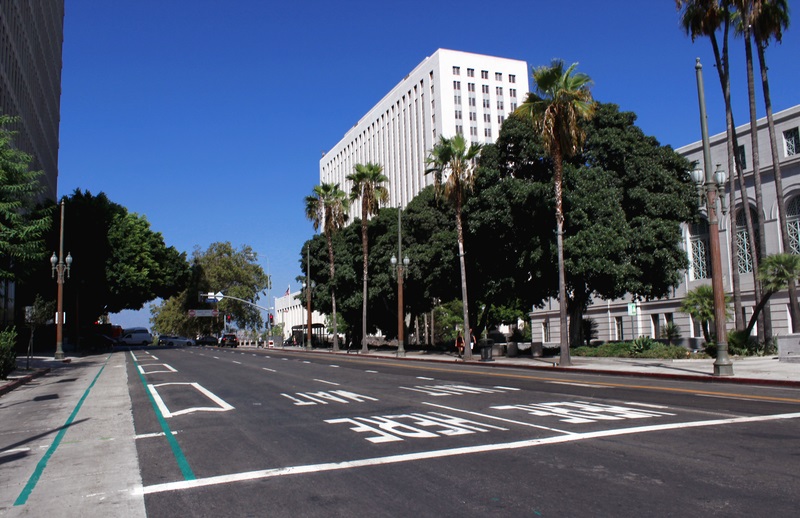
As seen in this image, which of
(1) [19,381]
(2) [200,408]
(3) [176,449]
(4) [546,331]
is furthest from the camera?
(4) [546,331]

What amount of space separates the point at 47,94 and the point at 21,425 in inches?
2392

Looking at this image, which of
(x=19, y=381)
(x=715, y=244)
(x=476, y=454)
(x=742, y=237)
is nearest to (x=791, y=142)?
(x=742, y=237)

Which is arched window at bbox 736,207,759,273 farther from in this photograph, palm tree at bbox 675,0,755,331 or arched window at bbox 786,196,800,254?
palm tree at bbox 675,0,755,331

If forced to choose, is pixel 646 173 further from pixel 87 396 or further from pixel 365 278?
pixel 87 396

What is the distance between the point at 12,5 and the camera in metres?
43.9

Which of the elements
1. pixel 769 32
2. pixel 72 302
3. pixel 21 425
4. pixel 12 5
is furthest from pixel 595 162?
pixel 72 302

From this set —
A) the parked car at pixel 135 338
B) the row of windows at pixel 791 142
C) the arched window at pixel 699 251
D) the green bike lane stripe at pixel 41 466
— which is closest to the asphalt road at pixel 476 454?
the green bike lane stripe at pixel 41 466

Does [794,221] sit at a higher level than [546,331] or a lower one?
higher

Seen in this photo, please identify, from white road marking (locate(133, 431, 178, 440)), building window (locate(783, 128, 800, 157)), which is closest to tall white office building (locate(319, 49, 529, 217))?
building window (locate(783, 128, 800, 157))

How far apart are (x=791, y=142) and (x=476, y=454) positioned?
127 ft

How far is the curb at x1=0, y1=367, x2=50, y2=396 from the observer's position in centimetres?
1878

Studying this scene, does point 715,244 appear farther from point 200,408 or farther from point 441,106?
point 441,106

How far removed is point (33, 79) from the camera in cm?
5372

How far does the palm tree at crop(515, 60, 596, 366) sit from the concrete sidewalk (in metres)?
18.1
